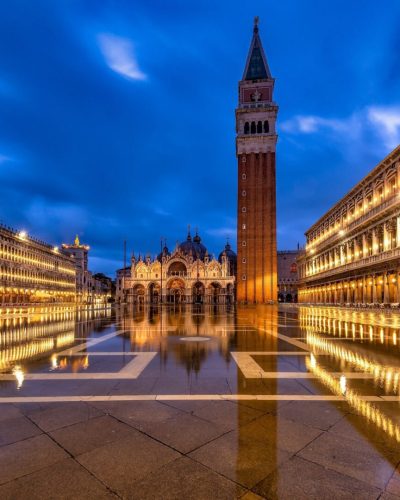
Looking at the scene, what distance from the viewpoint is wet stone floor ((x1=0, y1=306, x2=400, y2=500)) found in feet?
9.40

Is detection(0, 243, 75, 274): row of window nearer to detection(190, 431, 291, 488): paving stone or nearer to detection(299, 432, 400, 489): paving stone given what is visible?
detection(190, 431, 291, 488): paving stone

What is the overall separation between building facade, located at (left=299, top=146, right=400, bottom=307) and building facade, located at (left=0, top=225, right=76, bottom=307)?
59.4m

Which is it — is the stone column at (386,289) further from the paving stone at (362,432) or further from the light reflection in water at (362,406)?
the paving stone at (362,432)

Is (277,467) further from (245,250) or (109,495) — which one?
(245,250)

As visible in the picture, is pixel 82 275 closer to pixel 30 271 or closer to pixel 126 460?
pixel 30 271

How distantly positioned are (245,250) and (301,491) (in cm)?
7155

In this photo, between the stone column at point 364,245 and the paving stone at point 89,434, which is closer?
the paving stone at point 89,434

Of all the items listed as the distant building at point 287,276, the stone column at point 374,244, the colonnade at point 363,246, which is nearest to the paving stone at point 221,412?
the colonnade at point 363,246

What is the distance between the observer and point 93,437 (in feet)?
12.4

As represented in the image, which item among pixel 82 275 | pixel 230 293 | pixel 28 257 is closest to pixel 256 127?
pixel 230 293

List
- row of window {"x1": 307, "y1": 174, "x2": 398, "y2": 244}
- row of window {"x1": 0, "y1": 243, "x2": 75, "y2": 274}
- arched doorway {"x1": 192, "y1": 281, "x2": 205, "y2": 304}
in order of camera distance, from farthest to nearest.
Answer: arched doorway {"x1": 192, "y1": 281, "x2": 205, "y2": 304} < row of window {"x1": 0, "y1": 243, "x2": 75, "y2": 274} < row of window {"x1": 307, "y1": 174, "x2": 398, "y2": 244}

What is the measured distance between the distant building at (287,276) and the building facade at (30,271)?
7885cm

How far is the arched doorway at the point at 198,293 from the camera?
104 m

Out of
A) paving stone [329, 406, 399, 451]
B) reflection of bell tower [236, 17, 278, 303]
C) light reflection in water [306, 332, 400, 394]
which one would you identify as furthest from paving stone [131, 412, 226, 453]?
reflection of bell tower [236, 17, 278, 303]
